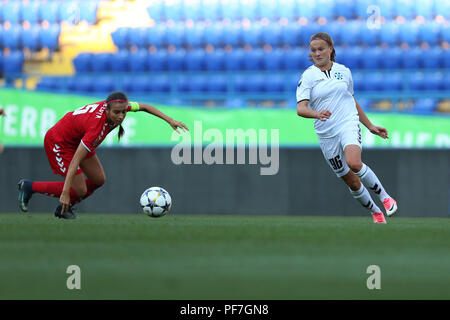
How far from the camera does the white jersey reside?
7.42 m

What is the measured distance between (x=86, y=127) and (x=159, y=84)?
8.56m

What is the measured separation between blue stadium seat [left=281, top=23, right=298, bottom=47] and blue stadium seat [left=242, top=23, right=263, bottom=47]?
503 millimetres

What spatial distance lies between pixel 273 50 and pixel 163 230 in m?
10.2

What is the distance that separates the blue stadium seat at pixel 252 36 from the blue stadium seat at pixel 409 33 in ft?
9.24

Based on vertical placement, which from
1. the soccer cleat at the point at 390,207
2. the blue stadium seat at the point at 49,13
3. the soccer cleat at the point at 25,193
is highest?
the blue stadium seat at the point at 49,13

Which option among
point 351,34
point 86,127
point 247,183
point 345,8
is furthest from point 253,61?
point 86,127

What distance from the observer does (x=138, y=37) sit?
17.4 meters

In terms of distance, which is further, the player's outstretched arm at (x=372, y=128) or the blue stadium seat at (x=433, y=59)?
the blue stadium seat at (x=433, y=59)

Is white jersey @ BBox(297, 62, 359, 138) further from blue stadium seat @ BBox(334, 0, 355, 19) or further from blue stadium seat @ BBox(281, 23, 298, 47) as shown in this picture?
blue stadium seat @ BBox(334, 0, 355, 19)

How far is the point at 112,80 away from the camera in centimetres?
1575

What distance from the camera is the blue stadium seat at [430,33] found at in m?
16.0

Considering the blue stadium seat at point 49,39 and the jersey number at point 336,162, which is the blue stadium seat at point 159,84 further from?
the jersey number at point 336,162

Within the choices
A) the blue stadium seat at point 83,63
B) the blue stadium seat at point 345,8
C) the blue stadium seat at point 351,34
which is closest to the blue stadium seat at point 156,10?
the blue stadium seat at point 83,63

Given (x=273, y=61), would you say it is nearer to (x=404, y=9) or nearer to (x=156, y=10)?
(x=404, y=9)
